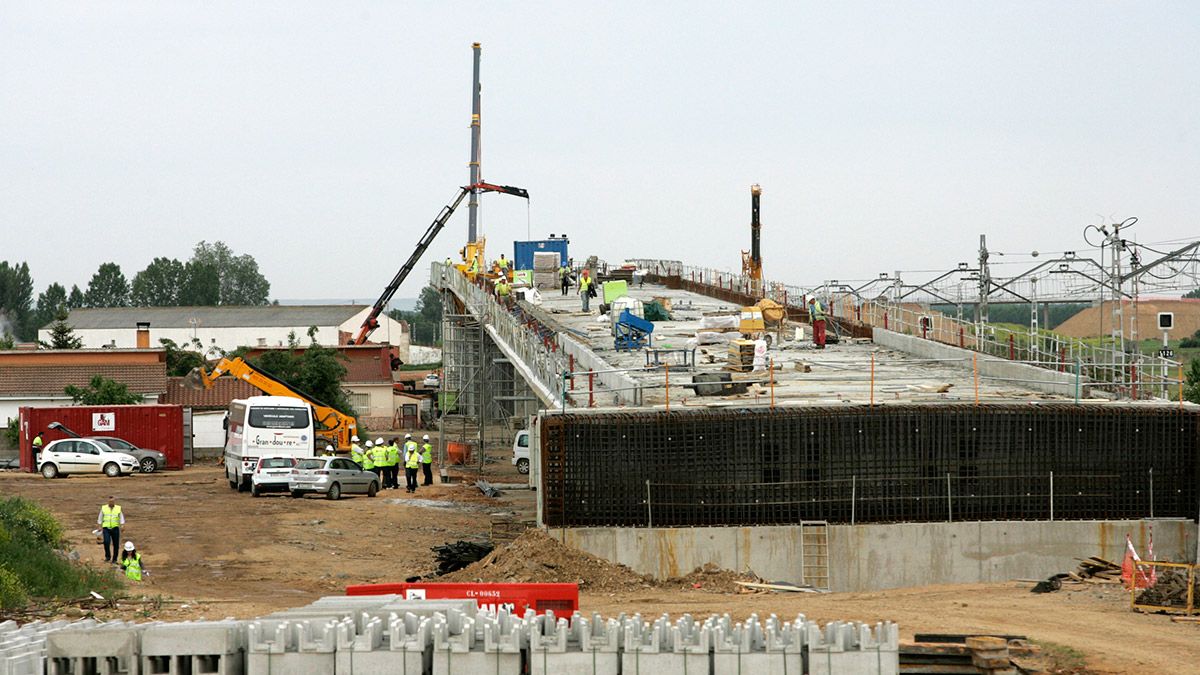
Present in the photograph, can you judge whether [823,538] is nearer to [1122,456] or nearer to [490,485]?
[1122,456]

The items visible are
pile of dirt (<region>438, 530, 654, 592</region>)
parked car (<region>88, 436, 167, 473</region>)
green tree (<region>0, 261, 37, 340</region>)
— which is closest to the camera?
pile of dirt (<region>438, 530, 654, 592</region>)

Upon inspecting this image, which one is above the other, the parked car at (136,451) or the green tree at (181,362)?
the green tree at (181,362)

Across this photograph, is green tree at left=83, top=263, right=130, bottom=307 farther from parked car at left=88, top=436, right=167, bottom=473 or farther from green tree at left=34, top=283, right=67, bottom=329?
parked car at left=88, top=436, right=167, bottom=473

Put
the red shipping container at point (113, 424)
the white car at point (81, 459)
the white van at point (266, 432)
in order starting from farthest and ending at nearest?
the red shipping container at point (113, 424) → the white car at point (81, 459) → the white van at point (266, 432)

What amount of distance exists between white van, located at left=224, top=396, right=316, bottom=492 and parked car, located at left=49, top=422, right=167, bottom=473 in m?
5.93

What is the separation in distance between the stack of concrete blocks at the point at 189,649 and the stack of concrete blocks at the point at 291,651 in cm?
22

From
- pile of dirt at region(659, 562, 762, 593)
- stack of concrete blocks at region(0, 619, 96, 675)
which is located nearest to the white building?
pile of dirt at region(659, 562, 762, 593)

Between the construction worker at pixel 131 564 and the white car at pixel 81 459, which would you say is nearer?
the construction worker at pixel 131 564

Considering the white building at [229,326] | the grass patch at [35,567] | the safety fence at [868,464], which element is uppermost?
the white building at [229,326]

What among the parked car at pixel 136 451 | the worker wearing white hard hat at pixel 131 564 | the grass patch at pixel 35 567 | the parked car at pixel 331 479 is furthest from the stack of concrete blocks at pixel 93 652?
the parked car at pixel 136 451

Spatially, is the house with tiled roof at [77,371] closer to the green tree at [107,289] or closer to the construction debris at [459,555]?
the construction debris at [459,555]

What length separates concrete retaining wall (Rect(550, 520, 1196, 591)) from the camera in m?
25.2

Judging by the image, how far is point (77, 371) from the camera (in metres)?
63.2

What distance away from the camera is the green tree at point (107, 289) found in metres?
165
